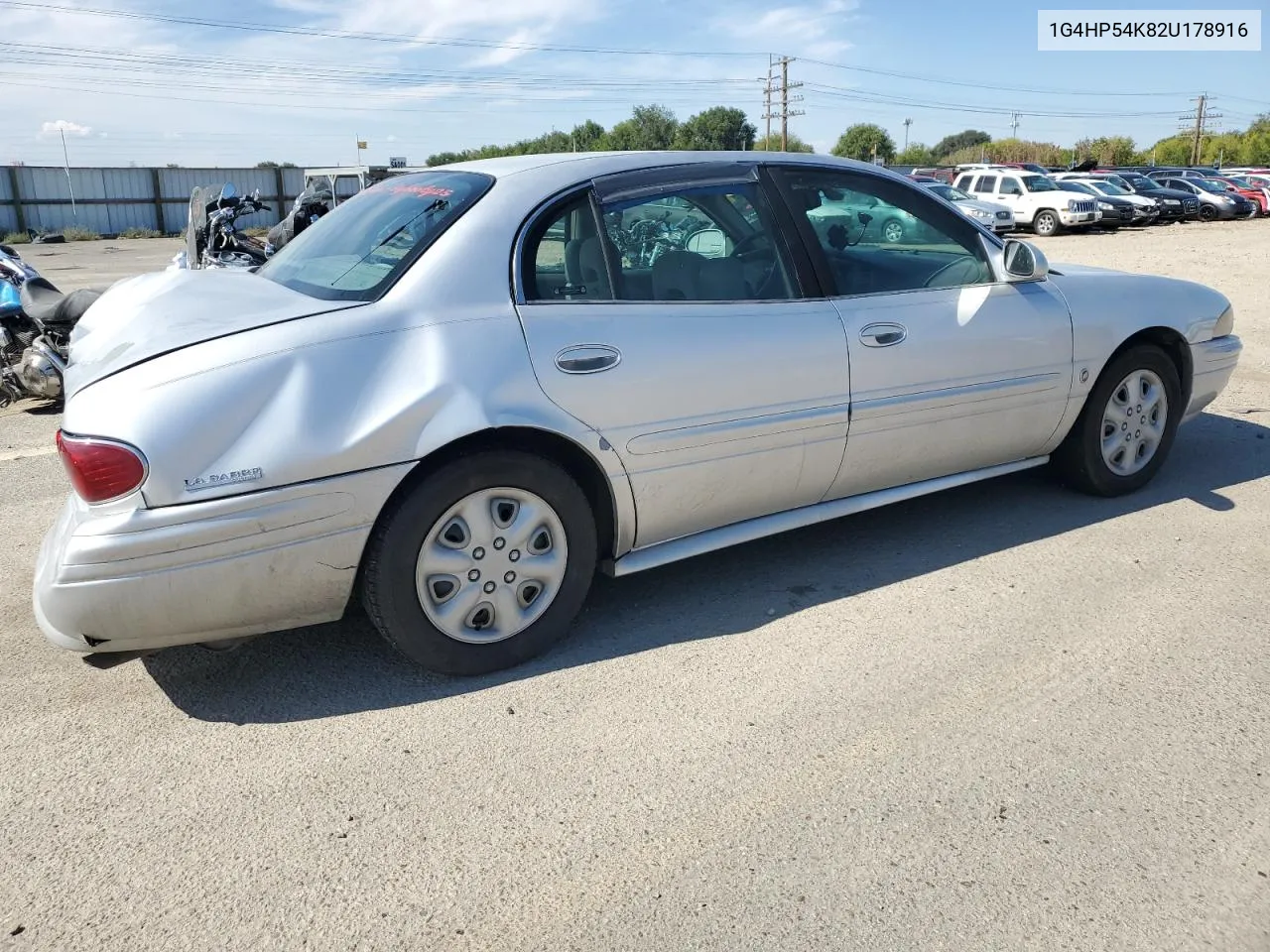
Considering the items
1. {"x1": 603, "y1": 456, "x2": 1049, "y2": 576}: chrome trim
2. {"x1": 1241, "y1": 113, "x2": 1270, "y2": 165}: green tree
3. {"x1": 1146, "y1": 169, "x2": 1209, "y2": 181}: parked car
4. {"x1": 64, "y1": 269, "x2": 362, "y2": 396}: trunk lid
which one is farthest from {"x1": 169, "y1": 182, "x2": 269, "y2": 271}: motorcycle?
{"x1": 1241, "y1": 113, "x2": 1270, "y2": 165}: green tree

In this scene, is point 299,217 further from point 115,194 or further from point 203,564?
point 115,194

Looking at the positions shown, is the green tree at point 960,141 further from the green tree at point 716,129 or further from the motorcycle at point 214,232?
the motorcycle at point 214,232

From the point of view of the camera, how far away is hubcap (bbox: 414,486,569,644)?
3.18m

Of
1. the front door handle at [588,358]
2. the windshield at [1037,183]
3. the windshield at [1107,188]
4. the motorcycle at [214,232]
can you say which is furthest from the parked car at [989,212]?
the front door handle at [588,358]

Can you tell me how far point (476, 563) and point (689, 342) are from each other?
3.39ft

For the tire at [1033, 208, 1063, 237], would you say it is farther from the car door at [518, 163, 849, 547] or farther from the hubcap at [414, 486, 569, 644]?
the hubcap at [414, 486, 569, 644]

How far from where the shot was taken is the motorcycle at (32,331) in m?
6.91

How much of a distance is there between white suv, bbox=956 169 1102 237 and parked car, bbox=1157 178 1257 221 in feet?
24.7

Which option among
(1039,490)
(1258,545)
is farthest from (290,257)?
(1258,545)

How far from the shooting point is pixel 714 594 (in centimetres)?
394

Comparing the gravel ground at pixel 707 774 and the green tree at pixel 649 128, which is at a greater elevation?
the green tree at pixel 649 128

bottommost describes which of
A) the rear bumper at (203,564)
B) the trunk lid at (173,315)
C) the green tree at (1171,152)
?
the rear bumper at (203,564)

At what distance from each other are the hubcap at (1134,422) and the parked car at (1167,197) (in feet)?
96.3

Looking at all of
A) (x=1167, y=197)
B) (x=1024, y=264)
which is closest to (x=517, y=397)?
(x=1024, y=264)
